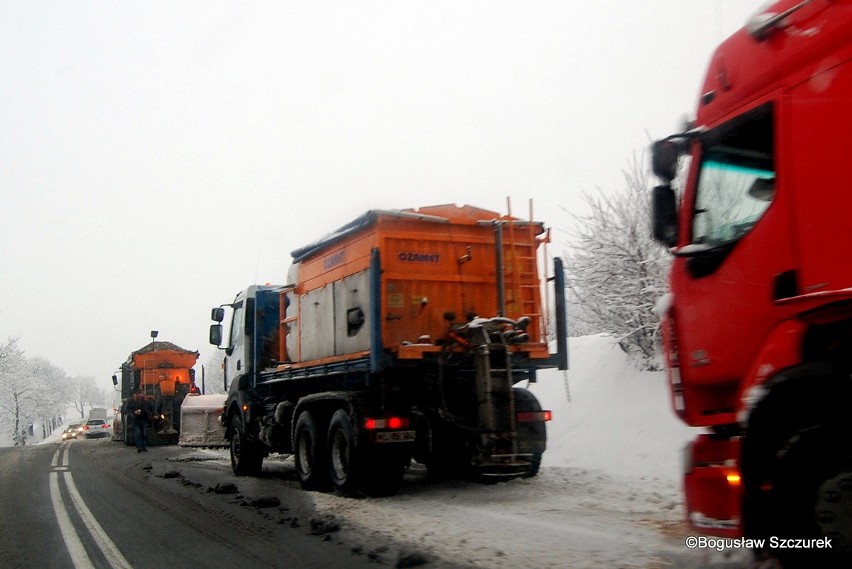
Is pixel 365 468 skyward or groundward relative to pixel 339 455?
groundward

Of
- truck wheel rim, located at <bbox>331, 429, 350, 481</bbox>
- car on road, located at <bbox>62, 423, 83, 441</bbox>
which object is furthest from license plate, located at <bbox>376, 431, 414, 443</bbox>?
car on road, located at <bbox>62, 423, 83, 441</bbox>

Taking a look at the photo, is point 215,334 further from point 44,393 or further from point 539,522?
point 44,393

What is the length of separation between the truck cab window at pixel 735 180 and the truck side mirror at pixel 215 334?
11499 mm

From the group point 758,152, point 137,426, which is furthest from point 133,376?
point 758,152

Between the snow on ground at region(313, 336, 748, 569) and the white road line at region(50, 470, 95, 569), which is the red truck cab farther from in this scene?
the white road line at region(50, 470, 95, 569)

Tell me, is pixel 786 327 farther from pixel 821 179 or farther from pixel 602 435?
pixel 602 435

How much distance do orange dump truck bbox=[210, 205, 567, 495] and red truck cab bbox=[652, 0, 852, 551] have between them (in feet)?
12.9

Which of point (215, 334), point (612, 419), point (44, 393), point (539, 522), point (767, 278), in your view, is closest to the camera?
point (767, 278)

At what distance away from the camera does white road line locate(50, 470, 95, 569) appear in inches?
245

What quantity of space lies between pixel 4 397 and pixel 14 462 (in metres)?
50.6

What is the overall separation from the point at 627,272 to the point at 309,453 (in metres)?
7.72

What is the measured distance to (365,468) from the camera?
29.3 feet

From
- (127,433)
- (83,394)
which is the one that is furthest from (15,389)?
(83,394)

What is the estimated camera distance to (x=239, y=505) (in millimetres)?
9000
